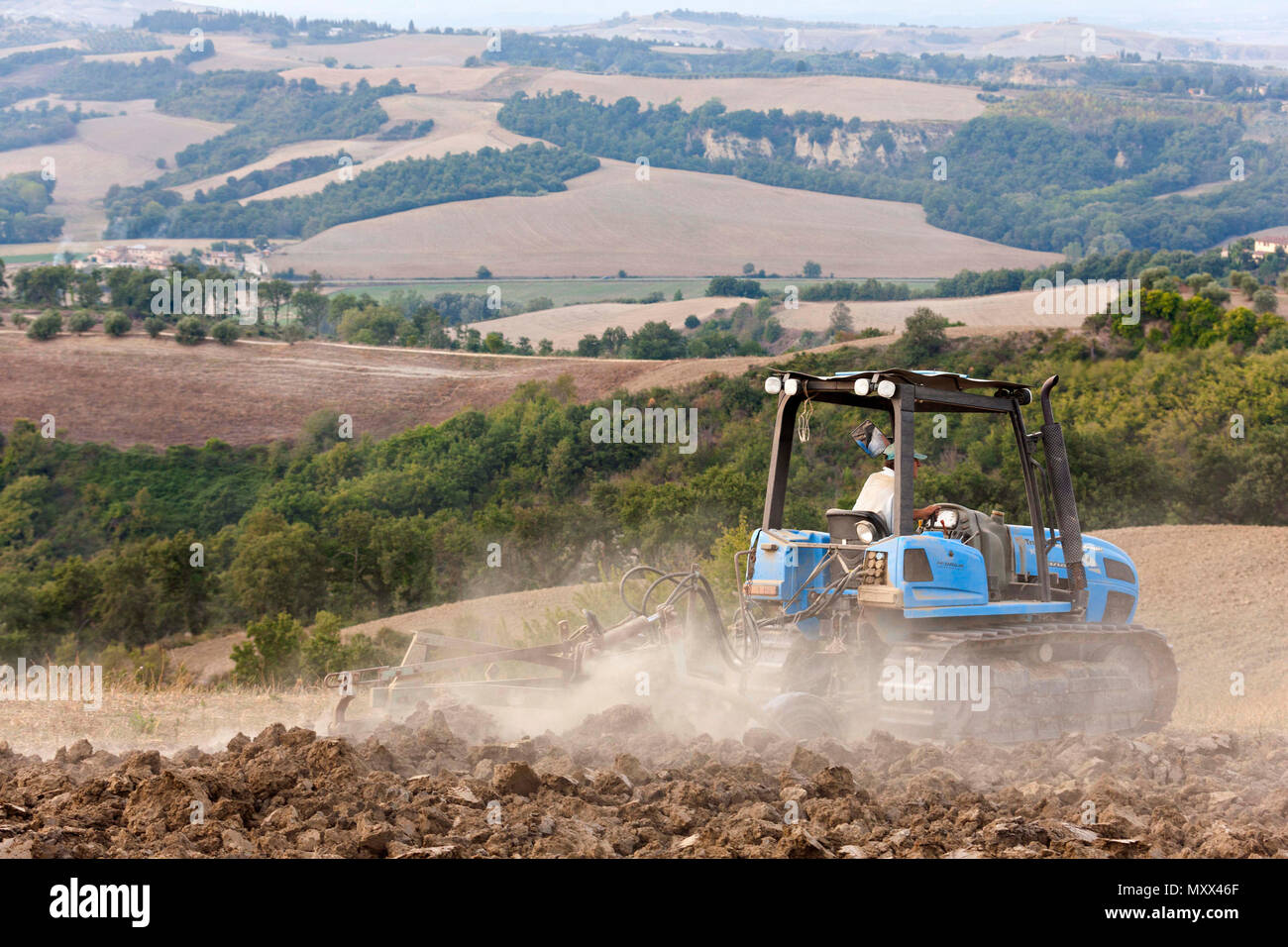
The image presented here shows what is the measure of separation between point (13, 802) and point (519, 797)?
2.78 meters

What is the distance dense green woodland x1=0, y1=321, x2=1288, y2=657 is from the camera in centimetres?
3256

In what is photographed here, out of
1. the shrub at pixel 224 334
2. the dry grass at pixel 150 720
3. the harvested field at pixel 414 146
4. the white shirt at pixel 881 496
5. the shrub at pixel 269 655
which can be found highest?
the harvested field at pixel 414 146

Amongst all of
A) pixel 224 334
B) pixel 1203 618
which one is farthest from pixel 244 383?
pixel 1203 618

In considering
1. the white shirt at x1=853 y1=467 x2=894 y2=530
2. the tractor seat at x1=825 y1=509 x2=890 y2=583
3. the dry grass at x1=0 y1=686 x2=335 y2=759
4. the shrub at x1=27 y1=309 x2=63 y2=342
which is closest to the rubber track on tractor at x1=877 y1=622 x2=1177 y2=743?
the tractor seat at x1=825 y1=509 x2=890 y2=583

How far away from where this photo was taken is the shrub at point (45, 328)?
7638 centimetres

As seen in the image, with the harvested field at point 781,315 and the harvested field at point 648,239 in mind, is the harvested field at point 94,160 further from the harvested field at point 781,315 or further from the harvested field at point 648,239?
the harvested field at point 781,315

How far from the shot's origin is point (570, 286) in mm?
123000

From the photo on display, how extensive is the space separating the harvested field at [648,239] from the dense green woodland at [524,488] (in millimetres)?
72098

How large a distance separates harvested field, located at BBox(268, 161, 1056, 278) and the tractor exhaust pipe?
116m

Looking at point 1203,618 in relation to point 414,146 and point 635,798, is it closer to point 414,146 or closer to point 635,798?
point 635,798

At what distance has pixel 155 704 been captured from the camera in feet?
40.3

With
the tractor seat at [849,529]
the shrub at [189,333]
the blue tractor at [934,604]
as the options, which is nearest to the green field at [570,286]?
the shrub at [189,333]

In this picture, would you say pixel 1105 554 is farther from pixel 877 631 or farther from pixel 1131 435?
pixel 1131 435
